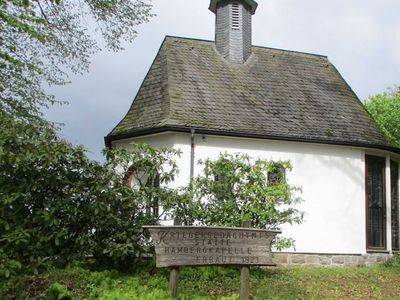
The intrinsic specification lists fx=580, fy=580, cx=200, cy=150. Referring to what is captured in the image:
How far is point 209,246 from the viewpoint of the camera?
932cm

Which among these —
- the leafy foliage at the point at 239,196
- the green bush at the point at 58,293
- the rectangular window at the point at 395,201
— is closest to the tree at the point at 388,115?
the rectangular window at the point at 395,201

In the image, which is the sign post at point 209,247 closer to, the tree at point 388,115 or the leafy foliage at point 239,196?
the leafy foliage at point 239,196

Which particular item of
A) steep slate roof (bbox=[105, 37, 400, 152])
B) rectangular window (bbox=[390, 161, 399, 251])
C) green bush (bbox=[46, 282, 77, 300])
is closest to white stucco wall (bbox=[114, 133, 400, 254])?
steep slate roof (bbox=[105, 37, 400, 152])

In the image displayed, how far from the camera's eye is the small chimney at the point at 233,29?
20.1 meters

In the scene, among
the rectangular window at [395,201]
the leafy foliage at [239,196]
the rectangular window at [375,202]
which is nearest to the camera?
the leafy foliage at [239,196]

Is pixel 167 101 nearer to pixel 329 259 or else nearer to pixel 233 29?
pixel 233 29

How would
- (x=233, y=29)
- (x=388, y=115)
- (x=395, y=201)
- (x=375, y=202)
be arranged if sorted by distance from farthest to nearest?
(x=388, y=115) → (x=233, y=29) → (x=395, y=201) → (x=375, y=202)

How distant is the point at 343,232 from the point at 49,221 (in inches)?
381

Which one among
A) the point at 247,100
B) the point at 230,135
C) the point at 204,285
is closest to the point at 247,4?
the point at 247,100

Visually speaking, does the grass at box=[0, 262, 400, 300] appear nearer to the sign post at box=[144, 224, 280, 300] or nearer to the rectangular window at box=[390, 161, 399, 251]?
the sign post at box=[144, 224, 280, 300]

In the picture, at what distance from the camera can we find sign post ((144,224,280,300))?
9.10 meters

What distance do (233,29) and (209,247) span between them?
1255 centimetres

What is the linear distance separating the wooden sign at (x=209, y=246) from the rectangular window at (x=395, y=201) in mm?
9984

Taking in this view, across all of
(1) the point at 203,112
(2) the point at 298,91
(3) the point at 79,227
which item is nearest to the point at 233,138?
(1) the point at 203,112
